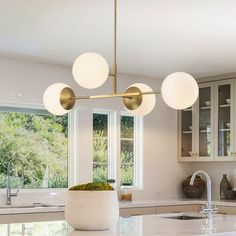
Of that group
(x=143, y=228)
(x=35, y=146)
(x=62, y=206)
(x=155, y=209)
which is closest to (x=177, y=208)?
(x=155, y=209)

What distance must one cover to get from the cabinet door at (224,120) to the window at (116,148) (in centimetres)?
98

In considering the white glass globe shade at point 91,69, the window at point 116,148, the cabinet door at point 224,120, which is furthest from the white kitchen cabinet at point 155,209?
the white glass globe shade at point 91,69

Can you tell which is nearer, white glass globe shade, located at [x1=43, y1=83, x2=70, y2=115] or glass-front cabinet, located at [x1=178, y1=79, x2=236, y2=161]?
white glass globe shade, located at [x1=43, y1=83, x2=70, y2=115]

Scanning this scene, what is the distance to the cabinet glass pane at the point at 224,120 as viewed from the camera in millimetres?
6332

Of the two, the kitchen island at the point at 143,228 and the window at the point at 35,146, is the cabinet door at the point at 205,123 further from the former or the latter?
the kitchen island at the point at 143,228

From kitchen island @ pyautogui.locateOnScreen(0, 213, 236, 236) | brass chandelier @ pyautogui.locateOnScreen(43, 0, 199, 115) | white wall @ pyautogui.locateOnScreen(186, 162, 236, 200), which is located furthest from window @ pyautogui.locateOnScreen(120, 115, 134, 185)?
brass chandelier @ pyautogui.locateOnScreen(43, 0, 199, 115)

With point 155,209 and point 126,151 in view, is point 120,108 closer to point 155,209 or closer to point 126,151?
point 126,151

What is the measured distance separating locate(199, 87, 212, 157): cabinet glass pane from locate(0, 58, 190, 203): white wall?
41 cm

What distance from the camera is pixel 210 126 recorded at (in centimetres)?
651

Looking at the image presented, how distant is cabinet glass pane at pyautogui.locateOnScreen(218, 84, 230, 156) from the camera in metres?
6.33

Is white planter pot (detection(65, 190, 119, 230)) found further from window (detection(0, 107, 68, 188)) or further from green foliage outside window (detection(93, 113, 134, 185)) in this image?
green foliage outside window (detection(93, 113, 134, 185))

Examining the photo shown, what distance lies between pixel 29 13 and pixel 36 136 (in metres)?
2.19

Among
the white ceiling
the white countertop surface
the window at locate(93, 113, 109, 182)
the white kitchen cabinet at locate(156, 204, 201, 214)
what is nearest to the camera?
the white ceiling

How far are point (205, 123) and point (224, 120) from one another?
307mm
